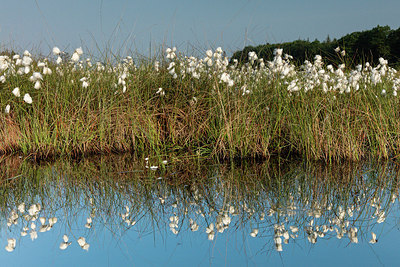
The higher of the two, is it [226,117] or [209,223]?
[226,117]

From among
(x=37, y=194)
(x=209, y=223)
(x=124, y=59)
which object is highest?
(x=124, y=59)

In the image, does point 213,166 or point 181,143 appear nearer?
point 213,166

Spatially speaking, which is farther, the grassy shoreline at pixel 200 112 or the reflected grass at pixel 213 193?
the grassy shoreline at pixel 200 112

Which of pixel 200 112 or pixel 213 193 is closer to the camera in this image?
pixel 213 193

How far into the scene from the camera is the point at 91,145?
5738 mm

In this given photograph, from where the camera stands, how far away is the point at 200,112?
5.64m

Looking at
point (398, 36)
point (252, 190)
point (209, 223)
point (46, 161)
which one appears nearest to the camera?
point (209, 223)

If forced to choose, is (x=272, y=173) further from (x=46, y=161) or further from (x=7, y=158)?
(x=7, y=158)

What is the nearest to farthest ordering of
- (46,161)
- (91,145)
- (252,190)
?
(252,190) → (46,161) → (91,145)

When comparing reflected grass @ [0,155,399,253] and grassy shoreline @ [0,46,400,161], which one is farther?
grassy shoreline @ [0,46,400,161]

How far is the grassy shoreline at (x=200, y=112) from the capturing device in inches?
205

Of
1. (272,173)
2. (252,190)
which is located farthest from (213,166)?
(252,190)

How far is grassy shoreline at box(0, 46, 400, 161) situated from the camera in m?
5.20

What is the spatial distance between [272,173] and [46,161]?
2950 mm
